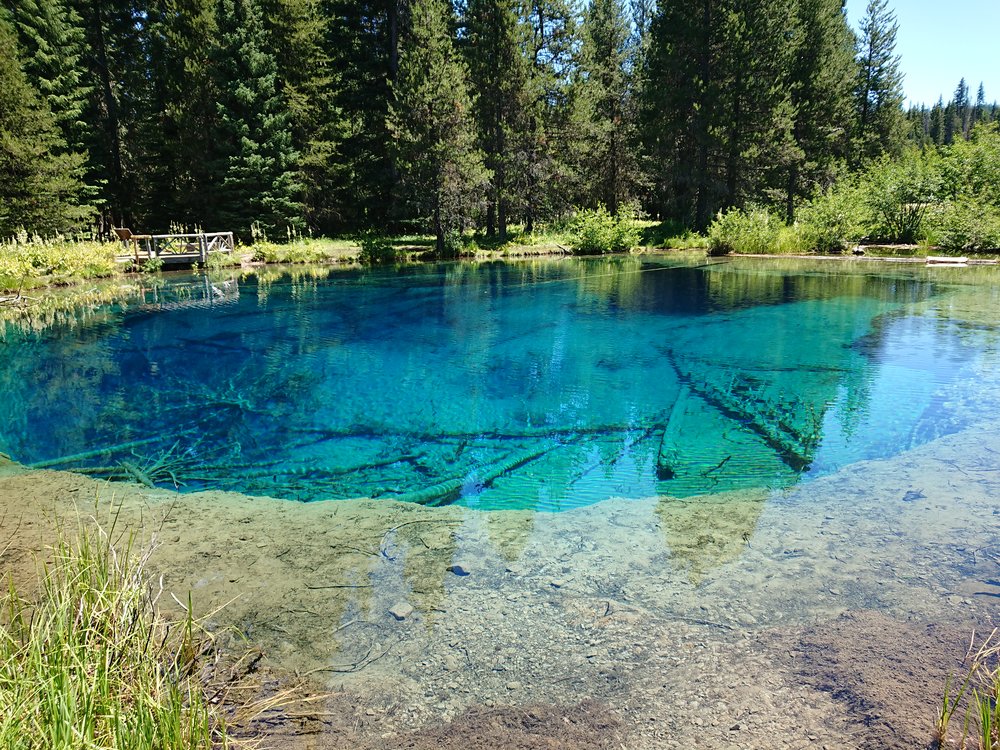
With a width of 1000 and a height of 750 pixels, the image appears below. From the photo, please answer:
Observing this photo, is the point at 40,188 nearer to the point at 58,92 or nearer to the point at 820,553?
the point at 58,92

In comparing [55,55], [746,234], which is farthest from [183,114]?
[746,234]

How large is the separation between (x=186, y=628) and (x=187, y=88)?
31.5 metres

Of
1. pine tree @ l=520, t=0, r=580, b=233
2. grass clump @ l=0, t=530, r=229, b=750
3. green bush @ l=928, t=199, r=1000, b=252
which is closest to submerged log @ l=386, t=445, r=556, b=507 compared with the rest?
grass clump @ l=0, t=530, r=229, b=750

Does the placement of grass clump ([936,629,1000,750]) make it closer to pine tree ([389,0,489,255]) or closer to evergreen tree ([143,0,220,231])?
pine tree ([389,0,489,255])

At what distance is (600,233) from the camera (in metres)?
27.7

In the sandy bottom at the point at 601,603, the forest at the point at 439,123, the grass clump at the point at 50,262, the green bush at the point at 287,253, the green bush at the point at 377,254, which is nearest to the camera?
the sandy bottom at the point at 601,603

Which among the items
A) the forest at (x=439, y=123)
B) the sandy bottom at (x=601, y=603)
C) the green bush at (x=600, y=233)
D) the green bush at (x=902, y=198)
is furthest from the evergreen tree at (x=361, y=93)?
the sandy bottom at (x=601, y=603)

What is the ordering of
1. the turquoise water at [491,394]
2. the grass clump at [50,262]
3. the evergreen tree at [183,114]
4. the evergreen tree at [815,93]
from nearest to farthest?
the turquoise water at [491,394] < the grass clump at [50,262] < the evergreen tree at [183,114] < the evergreen tree at [815,93]

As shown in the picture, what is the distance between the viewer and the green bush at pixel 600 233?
90.8ft

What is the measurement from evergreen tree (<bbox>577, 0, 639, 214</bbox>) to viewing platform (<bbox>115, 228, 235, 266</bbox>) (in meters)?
18.1

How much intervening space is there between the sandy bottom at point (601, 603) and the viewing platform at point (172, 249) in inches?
789

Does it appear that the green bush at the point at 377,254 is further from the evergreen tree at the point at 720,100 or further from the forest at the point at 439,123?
the evergreen tree at the point at 720,100

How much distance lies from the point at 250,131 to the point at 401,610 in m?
29.2

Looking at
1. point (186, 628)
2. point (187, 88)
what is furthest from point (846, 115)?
point (186, 628)
